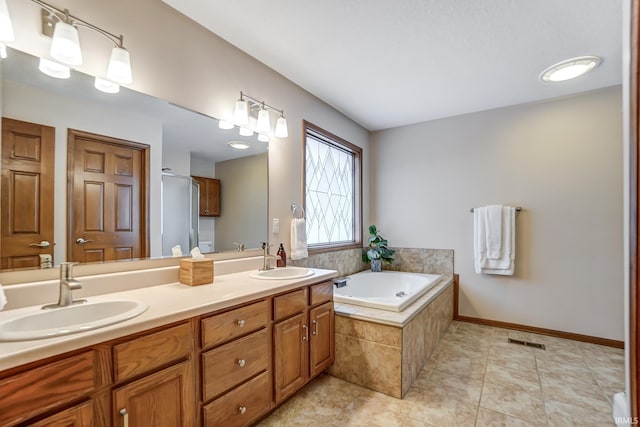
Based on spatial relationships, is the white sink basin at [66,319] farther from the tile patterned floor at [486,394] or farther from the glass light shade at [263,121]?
the glass light shade at [263,121]

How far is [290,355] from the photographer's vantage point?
1725mm

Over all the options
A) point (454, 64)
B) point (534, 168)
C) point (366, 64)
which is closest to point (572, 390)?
point (534, 168)

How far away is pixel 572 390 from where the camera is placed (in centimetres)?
197

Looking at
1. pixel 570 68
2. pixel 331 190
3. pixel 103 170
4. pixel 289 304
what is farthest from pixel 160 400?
pixel 570 68

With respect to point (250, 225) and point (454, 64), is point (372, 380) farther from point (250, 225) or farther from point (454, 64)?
point (454, 64)

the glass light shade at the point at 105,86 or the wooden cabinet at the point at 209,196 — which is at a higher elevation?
the glass light shade at the point at 105,86

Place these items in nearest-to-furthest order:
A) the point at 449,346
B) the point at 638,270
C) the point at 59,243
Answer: the point at 638,270 < the point at 59,243 < the point at 449,346

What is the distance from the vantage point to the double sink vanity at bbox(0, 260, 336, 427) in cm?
82

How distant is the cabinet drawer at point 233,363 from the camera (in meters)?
1.27

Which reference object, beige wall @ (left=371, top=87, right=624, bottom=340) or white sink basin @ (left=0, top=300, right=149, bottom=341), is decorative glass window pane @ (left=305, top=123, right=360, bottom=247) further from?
white sink basin @ (left=0, top=300, right=149, bottom=341)

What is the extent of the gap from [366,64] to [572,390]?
9.15ft

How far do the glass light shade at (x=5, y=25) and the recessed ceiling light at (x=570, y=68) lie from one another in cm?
333

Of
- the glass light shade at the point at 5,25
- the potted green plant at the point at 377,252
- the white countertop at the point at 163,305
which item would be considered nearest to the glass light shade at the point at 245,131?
the white countertop at the point at 163,305

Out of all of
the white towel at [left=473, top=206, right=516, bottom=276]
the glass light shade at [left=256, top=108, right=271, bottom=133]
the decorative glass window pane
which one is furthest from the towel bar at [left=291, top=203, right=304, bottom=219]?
the white towel at [left=473, top=206, right=516, bottom=276]
